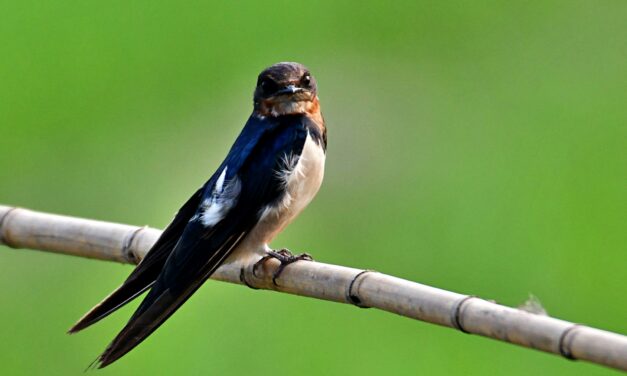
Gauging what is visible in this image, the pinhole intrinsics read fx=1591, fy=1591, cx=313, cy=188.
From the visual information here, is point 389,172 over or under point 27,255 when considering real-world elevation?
over

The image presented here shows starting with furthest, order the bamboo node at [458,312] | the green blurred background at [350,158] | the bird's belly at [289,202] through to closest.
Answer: the green blurred background at [350,158] < the bird's belly at [289,202] < the bamboo node at [458,312]

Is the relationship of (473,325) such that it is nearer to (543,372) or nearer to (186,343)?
(543,372)

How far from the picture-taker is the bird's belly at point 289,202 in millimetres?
3137

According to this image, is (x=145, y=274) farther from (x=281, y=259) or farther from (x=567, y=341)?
(x=567, y=341)

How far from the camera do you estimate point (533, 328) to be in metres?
2.30

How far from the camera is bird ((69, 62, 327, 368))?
2.92 metres

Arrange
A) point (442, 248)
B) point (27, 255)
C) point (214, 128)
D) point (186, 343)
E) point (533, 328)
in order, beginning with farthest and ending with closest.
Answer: point (214, 128), point (27, 255), point (442, 248), point (186, 343), point (533, 328)

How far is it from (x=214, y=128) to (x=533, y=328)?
328cm

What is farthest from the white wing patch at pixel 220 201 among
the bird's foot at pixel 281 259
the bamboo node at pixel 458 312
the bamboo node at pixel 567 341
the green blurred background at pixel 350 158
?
the green blurred background at pixel 350 158

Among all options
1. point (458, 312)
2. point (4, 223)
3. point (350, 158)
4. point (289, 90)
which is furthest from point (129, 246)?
point (350, 158)

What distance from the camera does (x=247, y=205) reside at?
10.2 ft

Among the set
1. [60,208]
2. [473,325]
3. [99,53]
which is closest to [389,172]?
[60,208]

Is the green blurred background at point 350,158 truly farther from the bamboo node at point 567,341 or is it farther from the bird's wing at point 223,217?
the bamboo node at point 567,341

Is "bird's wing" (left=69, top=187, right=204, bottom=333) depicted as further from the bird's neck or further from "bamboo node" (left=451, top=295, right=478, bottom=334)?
"bamboo node" (left=451, top=295, right=478, bottom=334)
